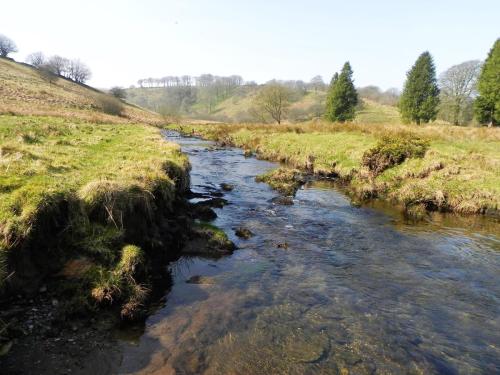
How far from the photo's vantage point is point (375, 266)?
39.7 feet

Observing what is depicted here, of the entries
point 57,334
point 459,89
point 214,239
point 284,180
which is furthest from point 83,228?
point 459,89

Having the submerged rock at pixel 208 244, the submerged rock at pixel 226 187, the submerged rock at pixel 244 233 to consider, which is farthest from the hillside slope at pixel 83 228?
the submerged rock at pixel 226 187

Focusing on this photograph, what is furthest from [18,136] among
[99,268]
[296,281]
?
[296,281]

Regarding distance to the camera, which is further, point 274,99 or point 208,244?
point 274,99

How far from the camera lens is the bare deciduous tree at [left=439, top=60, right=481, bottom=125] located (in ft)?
221

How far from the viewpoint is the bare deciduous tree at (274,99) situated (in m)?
72.9

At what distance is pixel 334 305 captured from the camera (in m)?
9.52

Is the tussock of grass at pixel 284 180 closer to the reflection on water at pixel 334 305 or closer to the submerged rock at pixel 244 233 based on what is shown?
the reflection on water at pixel 334 305

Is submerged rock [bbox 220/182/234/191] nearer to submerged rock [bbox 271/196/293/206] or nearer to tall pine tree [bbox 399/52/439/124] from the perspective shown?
submerged rock [bbox 271/196/293/206]

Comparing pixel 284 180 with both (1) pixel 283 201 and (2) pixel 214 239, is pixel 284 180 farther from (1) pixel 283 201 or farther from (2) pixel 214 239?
(2) pixel 214 239

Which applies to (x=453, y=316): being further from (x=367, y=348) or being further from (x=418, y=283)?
(x=367, y=348)

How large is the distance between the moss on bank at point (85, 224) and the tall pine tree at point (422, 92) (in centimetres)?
5631

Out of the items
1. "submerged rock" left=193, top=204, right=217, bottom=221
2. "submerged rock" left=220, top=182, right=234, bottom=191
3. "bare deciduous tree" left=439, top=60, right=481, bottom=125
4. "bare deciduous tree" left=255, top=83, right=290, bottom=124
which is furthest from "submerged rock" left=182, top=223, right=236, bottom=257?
"bare deciduous tree" left=439, top=60, right=481, bottom=125

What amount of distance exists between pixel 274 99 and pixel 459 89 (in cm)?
3667
